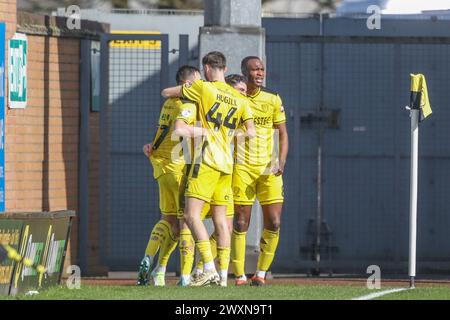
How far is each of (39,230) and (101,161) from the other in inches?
194

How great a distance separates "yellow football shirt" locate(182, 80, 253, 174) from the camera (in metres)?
12.5

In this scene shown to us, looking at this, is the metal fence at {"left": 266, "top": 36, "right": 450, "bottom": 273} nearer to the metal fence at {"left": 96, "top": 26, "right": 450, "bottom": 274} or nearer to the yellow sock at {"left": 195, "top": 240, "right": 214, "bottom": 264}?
the metal fence at {"left": 96, "top": 26, "right": 450, "bottom": 274}

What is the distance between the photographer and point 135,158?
677 inches

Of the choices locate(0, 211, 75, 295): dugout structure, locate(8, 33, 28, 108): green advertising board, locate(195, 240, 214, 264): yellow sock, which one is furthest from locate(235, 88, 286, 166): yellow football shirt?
locate(8, 33, 28, 108): green advertising board

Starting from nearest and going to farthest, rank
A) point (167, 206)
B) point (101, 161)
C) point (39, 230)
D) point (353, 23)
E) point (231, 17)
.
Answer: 1. point (39, 230)
2. point (167, 206)
3. point (231, 17)
4. point (101, 161)
5. point (353, 23)

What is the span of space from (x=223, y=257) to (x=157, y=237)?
0.74m

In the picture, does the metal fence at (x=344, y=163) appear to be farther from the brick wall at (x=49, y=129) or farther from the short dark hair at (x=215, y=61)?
the short dark hair at (x=215, y=61)

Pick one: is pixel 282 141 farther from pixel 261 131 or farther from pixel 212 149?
pixel 212 149

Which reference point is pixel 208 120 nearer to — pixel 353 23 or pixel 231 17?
pixel 231 17

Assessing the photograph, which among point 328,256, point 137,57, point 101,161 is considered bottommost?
point 328,256

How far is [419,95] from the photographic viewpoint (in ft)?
44.1
